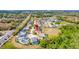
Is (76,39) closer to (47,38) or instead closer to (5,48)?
(47,38)

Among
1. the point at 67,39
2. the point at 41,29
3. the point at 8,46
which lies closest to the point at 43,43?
the point at 41,29

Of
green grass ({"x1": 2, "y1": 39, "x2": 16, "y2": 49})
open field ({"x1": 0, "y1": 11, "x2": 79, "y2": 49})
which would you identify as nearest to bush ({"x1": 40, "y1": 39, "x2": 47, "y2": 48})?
open field ({"x1": 0, "y1": 11, "x2": 79, "y2": 49})

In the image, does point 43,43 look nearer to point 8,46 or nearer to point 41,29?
point 41,29

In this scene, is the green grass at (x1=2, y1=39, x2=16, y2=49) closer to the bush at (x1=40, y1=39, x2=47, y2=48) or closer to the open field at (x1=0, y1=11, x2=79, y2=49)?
the open field at (x1=0, y1=11, x2=79, y2=49)

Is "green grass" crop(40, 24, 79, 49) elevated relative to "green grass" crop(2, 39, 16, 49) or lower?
elevated

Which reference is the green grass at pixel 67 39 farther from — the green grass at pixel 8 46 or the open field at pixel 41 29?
the green grass at pixel 8 46

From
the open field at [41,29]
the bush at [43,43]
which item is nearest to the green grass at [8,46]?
the open field at [41,29]

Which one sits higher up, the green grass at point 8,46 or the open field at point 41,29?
the open field at point 41,29

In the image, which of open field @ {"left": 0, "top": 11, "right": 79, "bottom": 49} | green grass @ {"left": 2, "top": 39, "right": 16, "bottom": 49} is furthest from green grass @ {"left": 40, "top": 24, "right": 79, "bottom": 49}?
green grass @ {"left": 2, "top": 39, "right": 16, "bottom": 49}

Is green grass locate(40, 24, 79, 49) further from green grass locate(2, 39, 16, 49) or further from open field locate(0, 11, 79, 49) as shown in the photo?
green grass locate(2, 39, 16, 49)

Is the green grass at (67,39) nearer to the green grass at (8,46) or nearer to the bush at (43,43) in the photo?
the bush at (43,43)
